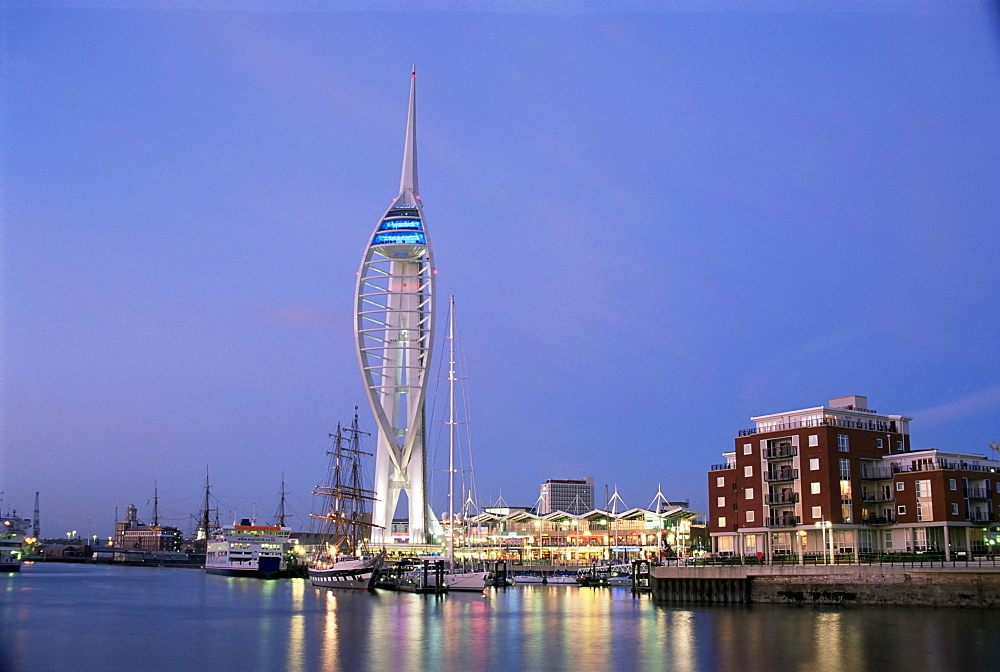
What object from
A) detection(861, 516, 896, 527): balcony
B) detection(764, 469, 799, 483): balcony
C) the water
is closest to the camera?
the water

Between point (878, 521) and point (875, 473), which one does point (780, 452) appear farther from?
point (878, 521)

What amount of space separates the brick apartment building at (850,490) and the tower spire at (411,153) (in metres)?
63.8

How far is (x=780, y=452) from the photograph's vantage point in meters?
60.8

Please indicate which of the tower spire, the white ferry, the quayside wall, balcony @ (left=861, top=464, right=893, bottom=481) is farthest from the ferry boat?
balcony @ (left=861, top=464, right=893, bottom=481)

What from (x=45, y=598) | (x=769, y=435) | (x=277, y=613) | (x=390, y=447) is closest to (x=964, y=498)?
(x=769, y=435)

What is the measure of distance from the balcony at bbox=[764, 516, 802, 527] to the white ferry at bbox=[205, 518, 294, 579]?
227 feet

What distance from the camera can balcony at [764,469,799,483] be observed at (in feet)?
196

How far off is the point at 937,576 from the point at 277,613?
32.7m

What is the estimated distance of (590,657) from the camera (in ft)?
107

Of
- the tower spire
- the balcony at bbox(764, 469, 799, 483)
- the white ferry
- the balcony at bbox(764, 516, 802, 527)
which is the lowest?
the white ferry

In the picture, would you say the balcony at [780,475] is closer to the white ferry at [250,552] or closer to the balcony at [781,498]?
the balcony at [781,498]

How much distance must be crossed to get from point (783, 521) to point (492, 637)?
27.6 m

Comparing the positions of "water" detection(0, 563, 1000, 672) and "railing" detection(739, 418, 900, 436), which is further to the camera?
"railing" detection(739, 418, 900, 436)

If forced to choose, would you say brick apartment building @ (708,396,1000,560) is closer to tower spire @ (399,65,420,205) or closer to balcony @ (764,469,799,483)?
balcony @ (764,469,799,483)
